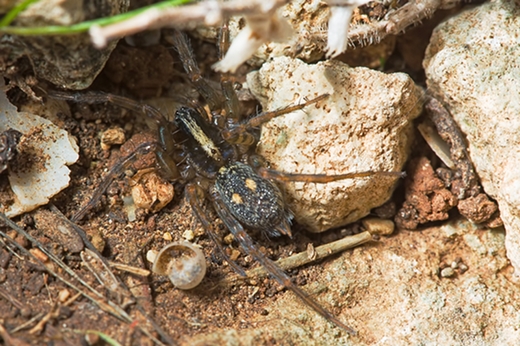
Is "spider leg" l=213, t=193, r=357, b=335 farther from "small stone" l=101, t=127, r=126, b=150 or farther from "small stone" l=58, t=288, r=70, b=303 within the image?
"small stone" l=58, t=288, r=70, b=303

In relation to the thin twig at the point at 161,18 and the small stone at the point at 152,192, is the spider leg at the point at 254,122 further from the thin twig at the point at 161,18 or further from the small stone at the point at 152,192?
the thin twig at the point at 161,18

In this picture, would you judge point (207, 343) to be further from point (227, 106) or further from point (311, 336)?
point (227, 106)

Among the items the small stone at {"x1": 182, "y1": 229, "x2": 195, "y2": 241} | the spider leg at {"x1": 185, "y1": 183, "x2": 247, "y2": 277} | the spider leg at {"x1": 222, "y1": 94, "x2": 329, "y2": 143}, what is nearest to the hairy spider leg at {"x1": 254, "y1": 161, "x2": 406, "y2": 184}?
the spider leg at {"x1": 222, "y1": 94, "x2": 329, "y2": 143}

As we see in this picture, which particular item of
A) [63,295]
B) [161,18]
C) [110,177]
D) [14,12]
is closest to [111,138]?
[110,177]

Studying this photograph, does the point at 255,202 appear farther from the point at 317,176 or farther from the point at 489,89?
the point at 489,89

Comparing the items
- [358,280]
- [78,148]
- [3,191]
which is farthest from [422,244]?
[3,191]

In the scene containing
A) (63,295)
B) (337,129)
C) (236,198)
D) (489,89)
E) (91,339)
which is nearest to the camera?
(91,339)

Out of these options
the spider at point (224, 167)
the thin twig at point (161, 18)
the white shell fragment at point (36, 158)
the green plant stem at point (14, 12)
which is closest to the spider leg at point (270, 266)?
the spider at point (224, 167)
